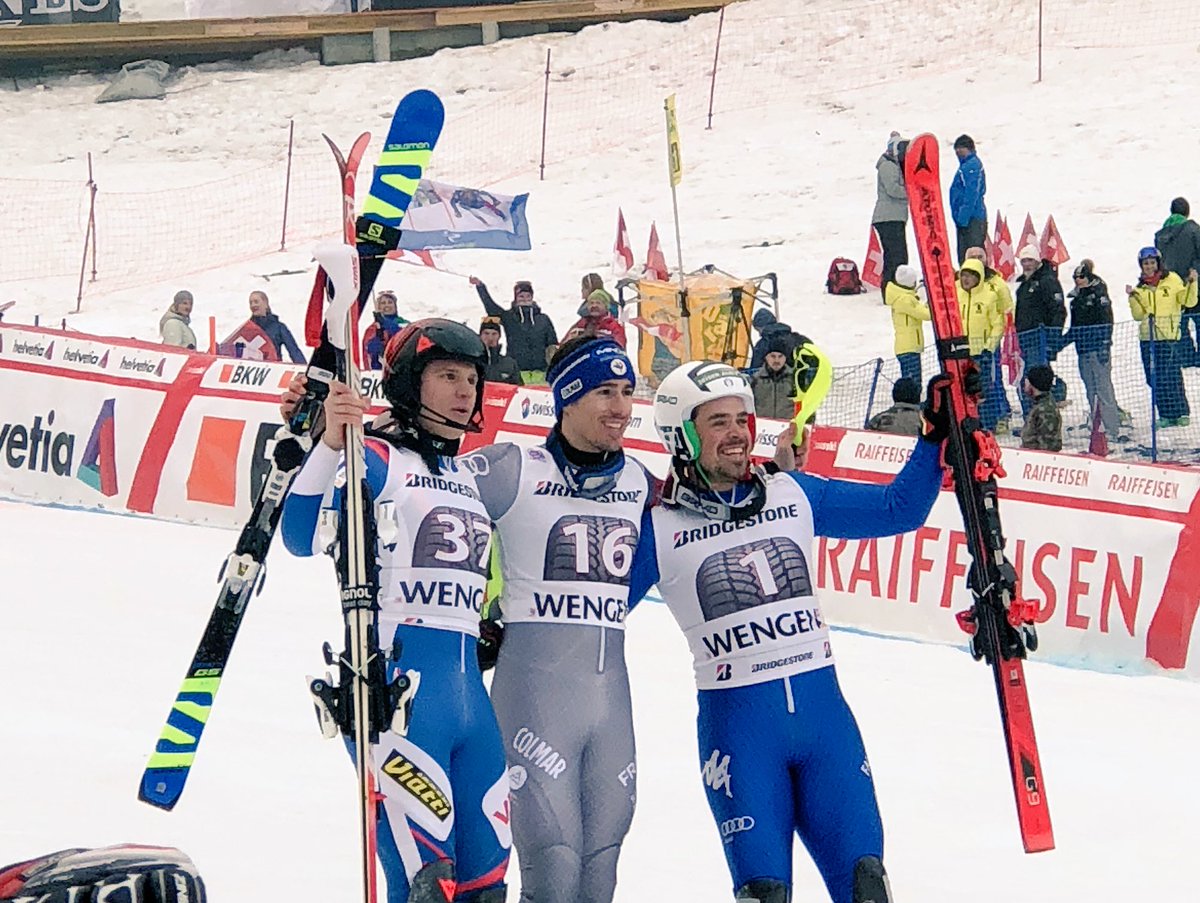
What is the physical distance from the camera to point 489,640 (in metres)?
5.57

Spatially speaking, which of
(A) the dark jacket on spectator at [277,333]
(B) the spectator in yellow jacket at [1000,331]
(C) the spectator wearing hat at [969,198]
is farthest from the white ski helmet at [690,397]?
(C) the spectator wearing hat at [969,198]

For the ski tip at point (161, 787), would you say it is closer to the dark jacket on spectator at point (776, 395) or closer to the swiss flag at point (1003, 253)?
the dark jacket on spectator at point (776, 395)

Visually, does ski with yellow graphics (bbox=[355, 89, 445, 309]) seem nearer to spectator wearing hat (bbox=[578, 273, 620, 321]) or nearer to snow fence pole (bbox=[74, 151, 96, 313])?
spectator wearing hat (bbox=[578, 273, 620, 321])

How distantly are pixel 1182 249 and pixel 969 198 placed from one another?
10.1 ft

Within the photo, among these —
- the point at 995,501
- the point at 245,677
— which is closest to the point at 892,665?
the point at 245,677

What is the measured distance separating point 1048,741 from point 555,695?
4169mm

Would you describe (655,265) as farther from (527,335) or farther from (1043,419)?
(1043,419)

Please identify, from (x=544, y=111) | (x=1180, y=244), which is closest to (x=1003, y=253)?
(x=1180, y=244)

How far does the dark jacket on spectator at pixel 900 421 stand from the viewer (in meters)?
11.7

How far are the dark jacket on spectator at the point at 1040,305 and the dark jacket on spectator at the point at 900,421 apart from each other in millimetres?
2343

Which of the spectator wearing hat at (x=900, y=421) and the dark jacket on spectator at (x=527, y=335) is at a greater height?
the dark jacket on spectator at (x=527, y=335)

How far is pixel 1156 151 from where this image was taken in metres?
22.7

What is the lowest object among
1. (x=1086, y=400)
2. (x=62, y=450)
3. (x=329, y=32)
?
(x=1086, y=400)

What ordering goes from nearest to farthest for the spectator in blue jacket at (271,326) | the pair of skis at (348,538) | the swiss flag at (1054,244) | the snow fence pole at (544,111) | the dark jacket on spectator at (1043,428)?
the pair of skis at (348,538) < the dark jacket on spectator at (1043,428) < the spectator in blue jacket at (271,326) < the swiss flag at (1054,244) < the snow fence pole at (544,111)
